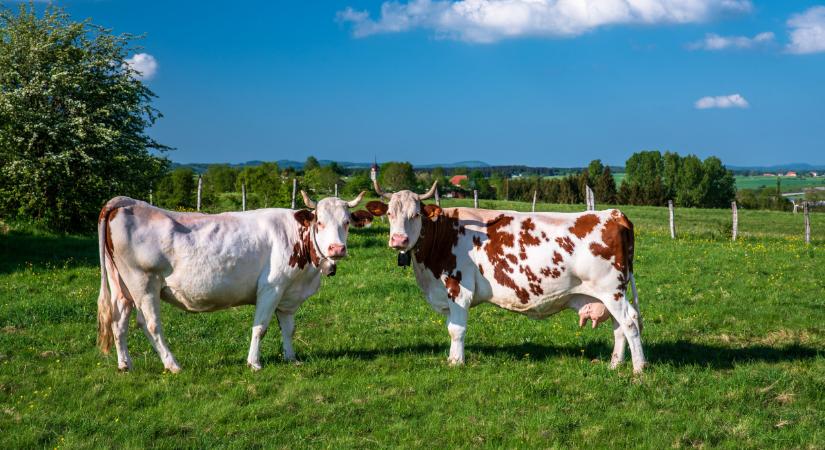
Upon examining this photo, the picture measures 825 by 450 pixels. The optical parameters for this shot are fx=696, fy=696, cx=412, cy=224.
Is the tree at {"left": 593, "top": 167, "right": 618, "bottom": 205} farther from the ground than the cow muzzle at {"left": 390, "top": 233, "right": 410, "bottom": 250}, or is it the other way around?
the tree at {"left": 593, "top": 167, "right": 618, "bottom": 205}

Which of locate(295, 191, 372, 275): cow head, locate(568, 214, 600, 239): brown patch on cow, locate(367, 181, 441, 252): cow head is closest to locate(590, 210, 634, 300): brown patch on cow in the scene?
locate(568, 214, 600, 239): brown patch on cow

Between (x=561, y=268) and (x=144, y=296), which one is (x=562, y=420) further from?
(x=144, y=296)

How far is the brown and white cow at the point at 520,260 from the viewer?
8477 millimetres

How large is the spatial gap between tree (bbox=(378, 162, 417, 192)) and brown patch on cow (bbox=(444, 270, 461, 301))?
7012cm

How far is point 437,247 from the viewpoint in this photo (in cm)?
920

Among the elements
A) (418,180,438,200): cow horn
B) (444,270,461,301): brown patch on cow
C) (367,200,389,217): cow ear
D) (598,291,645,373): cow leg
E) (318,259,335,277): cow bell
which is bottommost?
(598,291,645,373): cow leg

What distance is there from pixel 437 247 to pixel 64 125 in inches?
716

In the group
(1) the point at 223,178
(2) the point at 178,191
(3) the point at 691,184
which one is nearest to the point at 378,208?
(2) the point at 178,191

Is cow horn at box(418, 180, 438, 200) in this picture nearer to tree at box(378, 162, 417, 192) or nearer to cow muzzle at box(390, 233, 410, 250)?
cow muzzle at box(390, 233, 410, 250)

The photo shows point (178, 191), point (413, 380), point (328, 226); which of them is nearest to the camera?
point (413, 380)

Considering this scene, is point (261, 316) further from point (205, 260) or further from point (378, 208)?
point (378, 208)

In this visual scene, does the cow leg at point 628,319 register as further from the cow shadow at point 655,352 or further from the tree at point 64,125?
the tree at point 64,125

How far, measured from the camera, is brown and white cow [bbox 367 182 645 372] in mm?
8477

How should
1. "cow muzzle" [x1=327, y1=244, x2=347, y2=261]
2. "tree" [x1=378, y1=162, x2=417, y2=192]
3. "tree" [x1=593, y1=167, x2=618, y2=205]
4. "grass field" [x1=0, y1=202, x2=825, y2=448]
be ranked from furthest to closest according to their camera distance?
"tree" [x1=593, y1=167, x2=618, y2=205]
"tree" [x1=378, y1=162, x2=417, y2=192]
"cow muzzle" [x1=327, y1=244, x2=347, y2=261]
"grass field" [x1=0, y1=202, x2=825, y2=448]
